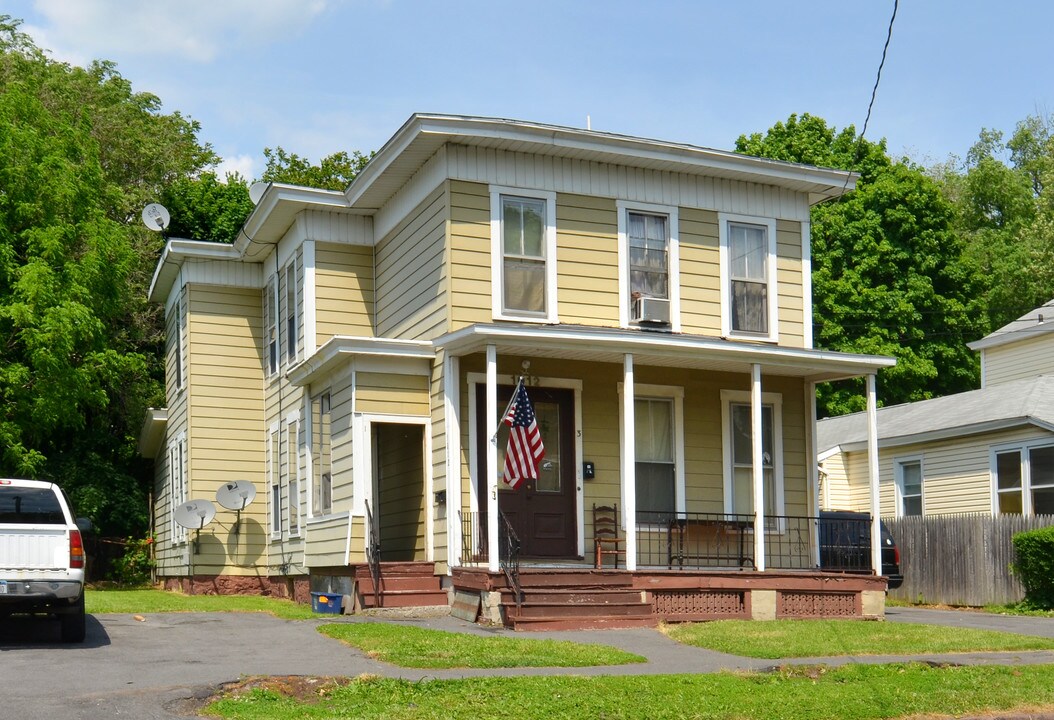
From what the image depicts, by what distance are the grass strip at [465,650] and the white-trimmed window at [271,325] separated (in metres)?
10.1

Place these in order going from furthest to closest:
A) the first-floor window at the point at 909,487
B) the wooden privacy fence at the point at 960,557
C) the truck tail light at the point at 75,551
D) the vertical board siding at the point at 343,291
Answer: the first-floor window at the point at 909,487 → the wooden privacy fence at the point at 960,557 → the vertical board siding at the point at 343,291 → the truck tail light at the point at 75,551

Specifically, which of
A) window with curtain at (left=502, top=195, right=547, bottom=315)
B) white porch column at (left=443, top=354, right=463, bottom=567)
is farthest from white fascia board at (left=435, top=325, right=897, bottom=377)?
window with curtain at (left=502, top=195, right=547, bottom=315)

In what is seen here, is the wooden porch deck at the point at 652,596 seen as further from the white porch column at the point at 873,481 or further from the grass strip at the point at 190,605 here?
the grass strip at the point at 190,605

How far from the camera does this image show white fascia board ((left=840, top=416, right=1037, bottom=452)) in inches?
979

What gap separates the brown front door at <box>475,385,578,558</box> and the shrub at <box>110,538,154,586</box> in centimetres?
1350

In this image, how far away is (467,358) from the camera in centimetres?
1817

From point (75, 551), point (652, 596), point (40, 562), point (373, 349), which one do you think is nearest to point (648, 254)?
point (373, 349)

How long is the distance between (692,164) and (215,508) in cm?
1130

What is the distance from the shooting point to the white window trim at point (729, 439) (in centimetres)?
1961

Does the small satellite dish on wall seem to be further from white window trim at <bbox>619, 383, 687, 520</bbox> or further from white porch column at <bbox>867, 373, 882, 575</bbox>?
white porch column at <bbox>867, 373, 882, 575</bbox>

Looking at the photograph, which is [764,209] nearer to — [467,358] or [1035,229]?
[467,358]

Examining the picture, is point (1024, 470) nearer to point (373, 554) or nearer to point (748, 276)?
point (748, 276)

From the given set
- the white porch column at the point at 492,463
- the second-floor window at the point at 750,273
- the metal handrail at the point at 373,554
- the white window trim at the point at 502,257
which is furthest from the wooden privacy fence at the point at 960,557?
the metal handrail at the point at 373,554

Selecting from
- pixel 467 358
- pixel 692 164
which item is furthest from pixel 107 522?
pixel 692 164
